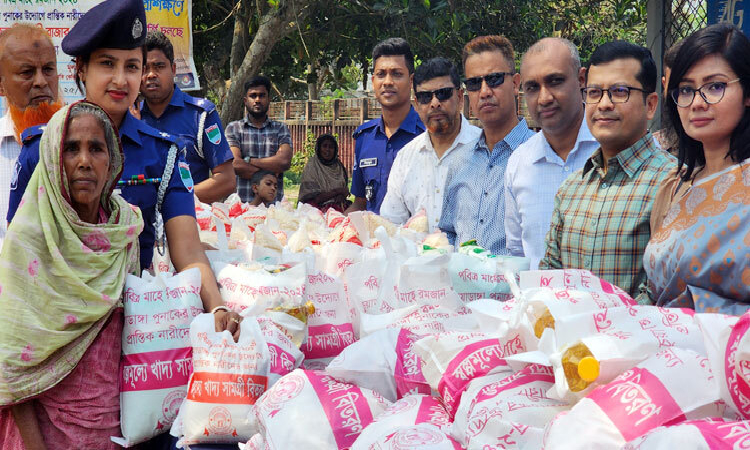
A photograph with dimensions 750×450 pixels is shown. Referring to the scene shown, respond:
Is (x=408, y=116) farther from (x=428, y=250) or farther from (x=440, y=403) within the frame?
(x=440, y=403)

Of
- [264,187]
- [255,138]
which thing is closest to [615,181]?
[264,187]

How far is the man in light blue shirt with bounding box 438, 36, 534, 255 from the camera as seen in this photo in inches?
147

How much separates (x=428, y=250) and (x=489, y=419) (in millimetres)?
1432

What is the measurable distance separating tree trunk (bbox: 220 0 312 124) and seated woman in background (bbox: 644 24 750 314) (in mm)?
5306

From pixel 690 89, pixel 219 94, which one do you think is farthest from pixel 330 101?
pixel 690 89

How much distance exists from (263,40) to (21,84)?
408 cm

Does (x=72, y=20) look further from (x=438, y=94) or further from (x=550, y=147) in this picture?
(x=550, y=147)

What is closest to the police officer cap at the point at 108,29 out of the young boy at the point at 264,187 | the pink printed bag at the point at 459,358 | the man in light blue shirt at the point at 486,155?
the pink printed bag at the point at 459,358

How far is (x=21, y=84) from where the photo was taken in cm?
324

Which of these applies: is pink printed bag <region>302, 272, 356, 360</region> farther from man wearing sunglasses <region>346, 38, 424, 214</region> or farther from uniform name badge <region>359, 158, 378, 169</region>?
uniform name badge <region>359, 158, 378, 169</region>

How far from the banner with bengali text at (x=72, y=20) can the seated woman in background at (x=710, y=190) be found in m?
4.93

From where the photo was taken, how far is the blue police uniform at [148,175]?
8.51ft

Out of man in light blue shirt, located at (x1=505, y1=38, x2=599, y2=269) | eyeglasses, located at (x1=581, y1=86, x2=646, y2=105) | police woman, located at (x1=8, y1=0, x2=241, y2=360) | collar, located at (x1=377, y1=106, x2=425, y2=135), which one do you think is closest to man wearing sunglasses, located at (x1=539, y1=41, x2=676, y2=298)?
eyeglasses, located at (x1=581, y1=86, x2=646, y2=105)

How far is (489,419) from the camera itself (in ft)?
5.25
